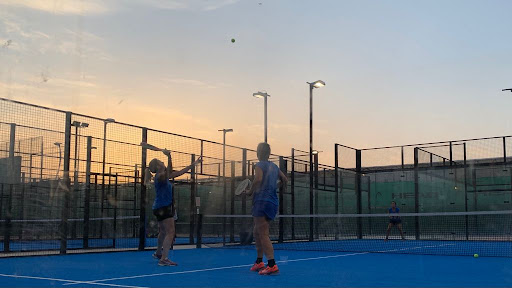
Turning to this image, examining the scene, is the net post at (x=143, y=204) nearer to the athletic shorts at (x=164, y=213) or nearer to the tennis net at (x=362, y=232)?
the tennis net at (x=362, y=232)

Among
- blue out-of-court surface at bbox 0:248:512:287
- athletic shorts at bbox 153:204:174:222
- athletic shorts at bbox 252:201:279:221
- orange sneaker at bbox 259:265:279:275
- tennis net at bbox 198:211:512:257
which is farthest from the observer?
tennis net at bbox 198:211:512:257

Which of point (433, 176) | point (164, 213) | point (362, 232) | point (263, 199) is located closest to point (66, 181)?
point (164, 213)

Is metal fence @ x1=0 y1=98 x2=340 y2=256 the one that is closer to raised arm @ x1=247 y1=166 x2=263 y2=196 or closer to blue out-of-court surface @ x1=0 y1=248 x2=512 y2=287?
blue out-of-court surface @ x1=0 y1=248 x2=512 y2=287

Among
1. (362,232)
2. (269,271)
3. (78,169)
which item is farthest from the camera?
(362,232)

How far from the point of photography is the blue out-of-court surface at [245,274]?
22.0 feet

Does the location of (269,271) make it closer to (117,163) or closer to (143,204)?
(143,204)

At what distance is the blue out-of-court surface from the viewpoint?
22.0 feet

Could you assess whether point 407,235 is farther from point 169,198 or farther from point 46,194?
point 169,198

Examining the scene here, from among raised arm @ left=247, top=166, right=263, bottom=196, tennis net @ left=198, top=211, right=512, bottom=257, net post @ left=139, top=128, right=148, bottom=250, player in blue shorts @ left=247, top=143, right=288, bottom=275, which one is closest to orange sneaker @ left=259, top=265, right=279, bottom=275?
player in blue shorts @ left=247, top=143, right=288, bottom=275

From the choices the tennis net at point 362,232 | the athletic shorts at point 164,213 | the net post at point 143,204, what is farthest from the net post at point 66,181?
the tennis net at point 362,232

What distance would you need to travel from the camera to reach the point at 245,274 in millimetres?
7715

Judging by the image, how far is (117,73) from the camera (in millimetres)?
11070

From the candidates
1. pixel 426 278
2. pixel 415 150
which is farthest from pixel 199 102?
pixel 415 150

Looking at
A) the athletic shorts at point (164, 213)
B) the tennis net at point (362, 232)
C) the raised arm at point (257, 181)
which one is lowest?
the tennis net at point (362, 232)
